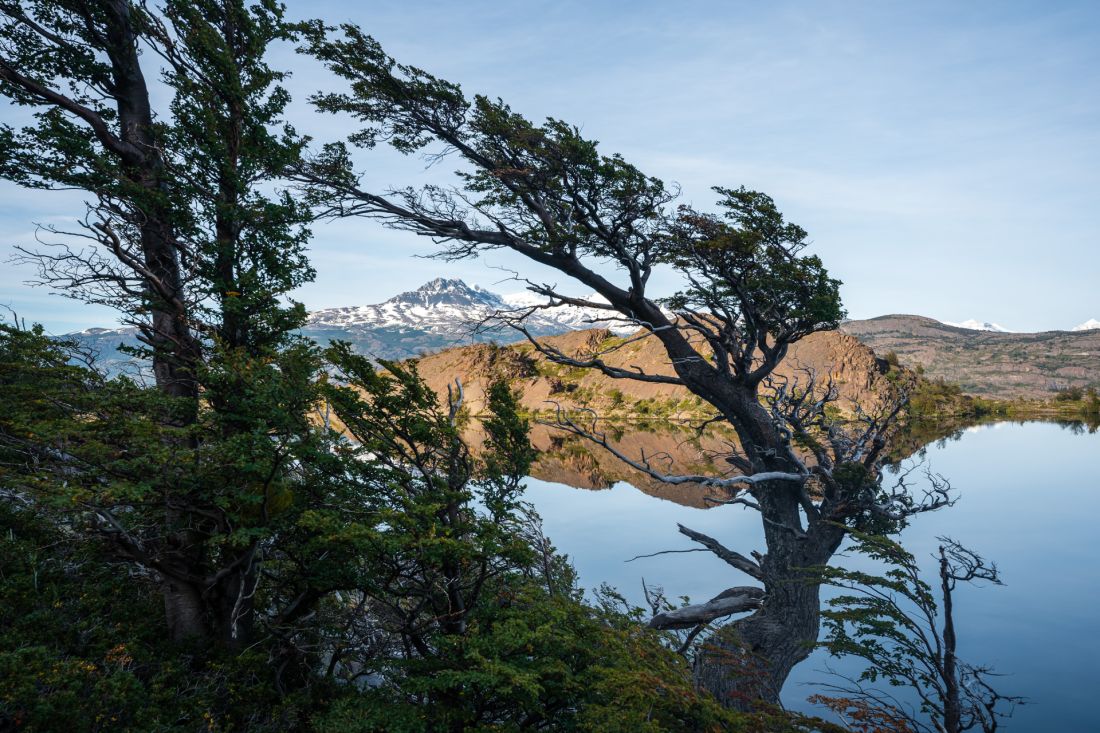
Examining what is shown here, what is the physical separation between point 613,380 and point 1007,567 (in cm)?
5917

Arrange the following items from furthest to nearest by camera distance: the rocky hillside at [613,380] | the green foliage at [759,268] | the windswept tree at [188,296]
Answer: the rocky hillside at [613,380] → the green foliage at [759,268] → the windswept tree at [188,296]

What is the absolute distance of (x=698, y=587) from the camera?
16094 millimetres

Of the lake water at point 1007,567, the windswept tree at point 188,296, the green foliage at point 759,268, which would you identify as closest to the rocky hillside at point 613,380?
the lake water at point 1007,567

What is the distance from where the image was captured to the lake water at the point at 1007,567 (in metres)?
11.4

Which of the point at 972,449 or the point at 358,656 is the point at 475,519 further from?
the point at 972,449

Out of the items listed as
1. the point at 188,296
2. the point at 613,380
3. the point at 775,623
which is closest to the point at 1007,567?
the point at 775,623

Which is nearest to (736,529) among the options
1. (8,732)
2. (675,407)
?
(8,732)

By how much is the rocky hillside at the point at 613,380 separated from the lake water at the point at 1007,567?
84.7 feet

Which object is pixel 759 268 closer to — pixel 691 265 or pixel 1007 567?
pixel 691 265

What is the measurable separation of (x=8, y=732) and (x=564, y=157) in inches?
383

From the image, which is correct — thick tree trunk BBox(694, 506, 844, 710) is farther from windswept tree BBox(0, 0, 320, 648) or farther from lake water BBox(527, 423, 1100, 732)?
windswept tree BBox(0, 0, 320, 648)

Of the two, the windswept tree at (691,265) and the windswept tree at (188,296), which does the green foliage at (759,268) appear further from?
the windswept tree at (188,296)

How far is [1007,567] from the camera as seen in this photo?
17219 mm

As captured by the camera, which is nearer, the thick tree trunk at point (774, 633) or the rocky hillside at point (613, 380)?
the thick tree trunk at point (774, 633)
